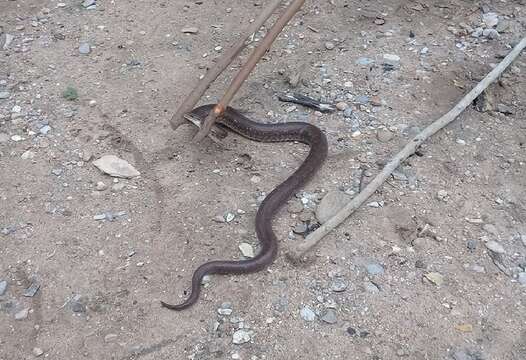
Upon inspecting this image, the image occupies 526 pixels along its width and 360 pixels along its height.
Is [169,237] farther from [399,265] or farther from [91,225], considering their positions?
[399,265]

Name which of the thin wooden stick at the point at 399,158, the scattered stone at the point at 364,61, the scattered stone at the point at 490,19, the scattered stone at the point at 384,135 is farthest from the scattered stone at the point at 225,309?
the scattered stone at the point at 490,19

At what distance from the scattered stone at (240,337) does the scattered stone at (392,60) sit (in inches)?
147

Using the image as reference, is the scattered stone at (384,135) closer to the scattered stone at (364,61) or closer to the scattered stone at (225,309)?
the scattered stone at (364,61)

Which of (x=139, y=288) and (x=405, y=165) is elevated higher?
(x=405, y=165)

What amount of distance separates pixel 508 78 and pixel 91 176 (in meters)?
4.38

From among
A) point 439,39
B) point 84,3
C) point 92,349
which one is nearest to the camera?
point 92,349

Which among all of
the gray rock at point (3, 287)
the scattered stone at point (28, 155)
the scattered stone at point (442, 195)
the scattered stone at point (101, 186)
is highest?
the scattered stone at point (442, 195)

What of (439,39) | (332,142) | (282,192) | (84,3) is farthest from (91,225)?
(439,39)

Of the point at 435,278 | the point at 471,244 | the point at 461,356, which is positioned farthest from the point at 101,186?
the point at 461,356

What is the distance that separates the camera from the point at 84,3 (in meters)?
7.90

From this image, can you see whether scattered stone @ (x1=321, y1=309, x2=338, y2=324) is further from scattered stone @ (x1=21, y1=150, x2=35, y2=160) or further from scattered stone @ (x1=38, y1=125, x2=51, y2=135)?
scattered stone @ (x1=38, y1=125, x2=51, y2=135)

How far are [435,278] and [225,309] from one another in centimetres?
159

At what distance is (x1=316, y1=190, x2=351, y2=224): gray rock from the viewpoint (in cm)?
513

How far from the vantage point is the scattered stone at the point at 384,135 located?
587cm
